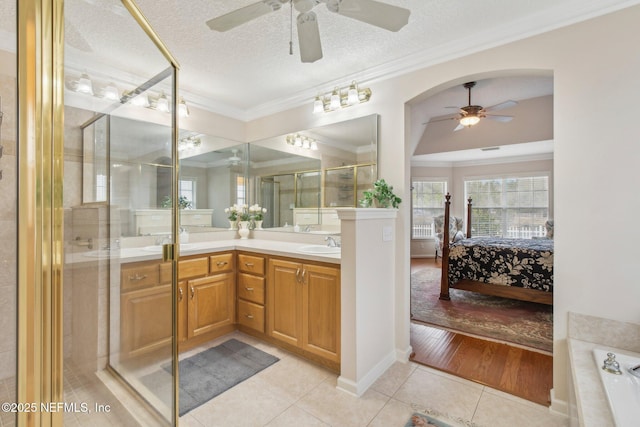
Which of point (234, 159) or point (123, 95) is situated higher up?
point (123, 95)

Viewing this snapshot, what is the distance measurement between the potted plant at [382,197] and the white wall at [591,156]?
1.07m

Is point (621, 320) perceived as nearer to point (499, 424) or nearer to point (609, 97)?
point (499, 424)

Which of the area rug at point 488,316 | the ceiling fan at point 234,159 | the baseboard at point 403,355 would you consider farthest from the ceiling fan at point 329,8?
the area rug at point 488,316

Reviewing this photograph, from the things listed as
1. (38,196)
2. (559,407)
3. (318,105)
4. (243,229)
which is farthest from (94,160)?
(559,407)

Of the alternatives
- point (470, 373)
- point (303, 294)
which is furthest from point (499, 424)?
point (303, 294)

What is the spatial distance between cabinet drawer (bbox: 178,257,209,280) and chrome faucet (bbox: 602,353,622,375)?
2.75 meters

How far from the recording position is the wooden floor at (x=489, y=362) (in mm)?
2066

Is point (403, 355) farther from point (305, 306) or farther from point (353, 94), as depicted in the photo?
point (353, 94)

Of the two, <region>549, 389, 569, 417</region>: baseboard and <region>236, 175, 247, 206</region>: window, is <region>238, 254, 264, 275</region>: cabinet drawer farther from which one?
<region>549, 389, 569, 417</region>: baseboard

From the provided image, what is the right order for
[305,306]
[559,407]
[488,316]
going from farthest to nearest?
[488,316], [305,306], [559,407]

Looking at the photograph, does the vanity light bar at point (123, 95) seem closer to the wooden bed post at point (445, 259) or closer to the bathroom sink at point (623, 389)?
the bathroom sink at point (623, 389)

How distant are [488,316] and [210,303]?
304cm

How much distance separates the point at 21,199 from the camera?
2.30 feet

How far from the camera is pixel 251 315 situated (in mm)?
2779
